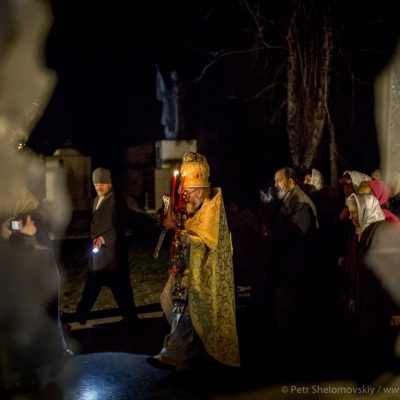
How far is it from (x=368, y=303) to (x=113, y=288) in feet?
10.9

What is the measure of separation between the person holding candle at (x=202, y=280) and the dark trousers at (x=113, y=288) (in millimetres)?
1805

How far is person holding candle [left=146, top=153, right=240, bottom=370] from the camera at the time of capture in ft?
19.6

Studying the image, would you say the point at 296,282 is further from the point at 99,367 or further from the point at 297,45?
the point at 297,45

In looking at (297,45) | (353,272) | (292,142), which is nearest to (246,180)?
(292,142)

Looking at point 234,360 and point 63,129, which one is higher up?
point 63,129

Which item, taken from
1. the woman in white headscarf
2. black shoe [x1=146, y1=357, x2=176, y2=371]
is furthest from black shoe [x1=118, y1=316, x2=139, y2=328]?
the woman in white headscarf

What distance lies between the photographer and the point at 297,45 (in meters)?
14.9

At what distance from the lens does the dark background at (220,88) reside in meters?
16.6

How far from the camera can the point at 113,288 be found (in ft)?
25.7

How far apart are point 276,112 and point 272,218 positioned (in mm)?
9368

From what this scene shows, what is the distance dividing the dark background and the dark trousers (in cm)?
951

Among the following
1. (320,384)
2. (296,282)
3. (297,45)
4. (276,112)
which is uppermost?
(297,45)

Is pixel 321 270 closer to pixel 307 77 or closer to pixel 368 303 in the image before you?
pixel 368 303

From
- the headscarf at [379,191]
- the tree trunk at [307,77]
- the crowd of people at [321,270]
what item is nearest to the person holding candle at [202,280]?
the crowd of people at [321,270]
